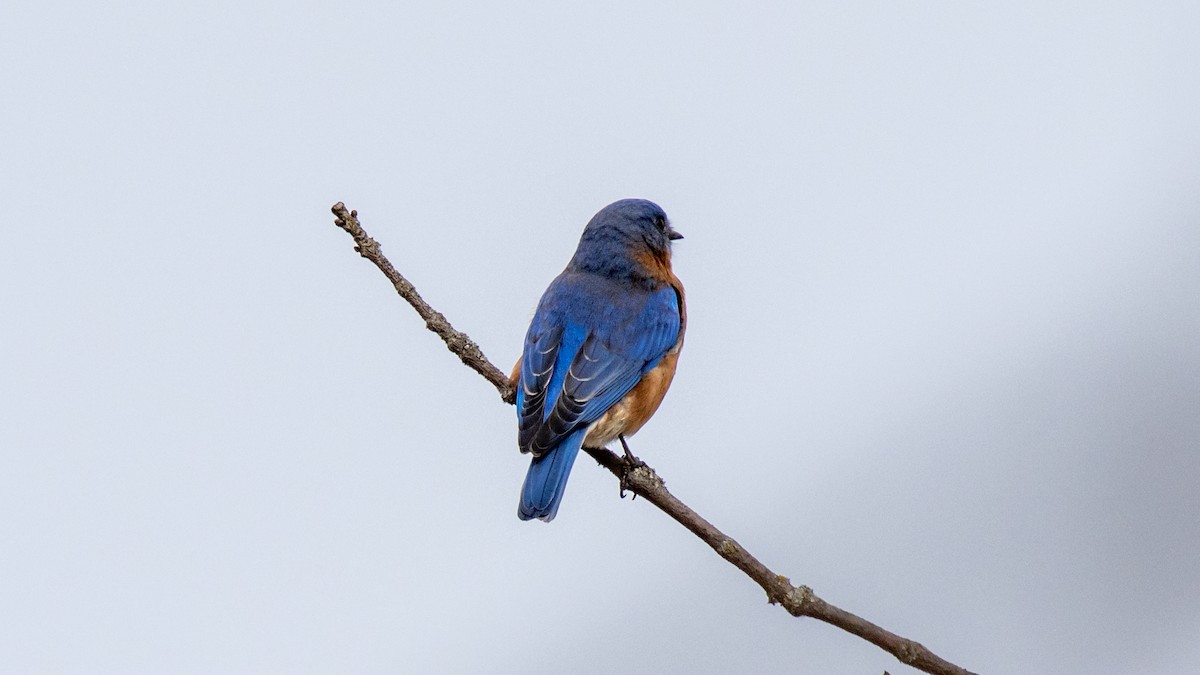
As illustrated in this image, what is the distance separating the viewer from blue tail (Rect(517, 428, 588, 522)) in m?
5.50

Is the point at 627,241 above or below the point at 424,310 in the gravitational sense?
above

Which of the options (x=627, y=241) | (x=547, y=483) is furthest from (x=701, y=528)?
(x=627, y=241)

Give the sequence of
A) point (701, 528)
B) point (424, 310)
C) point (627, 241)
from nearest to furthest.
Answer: point (701, 528) < point (424, 310) < point (627, 241)

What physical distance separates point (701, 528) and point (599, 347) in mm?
2551

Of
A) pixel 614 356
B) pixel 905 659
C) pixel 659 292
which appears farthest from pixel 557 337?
pixel 905 659

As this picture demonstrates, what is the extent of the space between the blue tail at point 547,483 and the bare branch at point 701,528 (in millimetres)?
285

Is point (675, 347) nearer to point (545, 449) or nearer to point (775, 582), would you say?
point (545, 449)

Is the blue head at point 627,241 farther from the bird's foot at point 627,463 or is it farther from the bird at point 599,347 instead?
the bird's foot at point 627,463

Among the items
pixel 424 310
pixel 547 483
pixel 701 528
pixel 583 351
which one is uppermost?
pixel 583 351

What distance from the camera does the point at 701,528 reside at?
386cm

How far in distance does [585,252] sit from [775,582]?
→ 150 inches

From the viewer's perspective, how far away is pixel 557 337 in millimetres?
6363

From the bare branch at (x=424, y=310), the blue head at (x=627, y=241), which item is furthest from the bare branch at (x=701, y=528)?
the blue head at (x=627, y=241)

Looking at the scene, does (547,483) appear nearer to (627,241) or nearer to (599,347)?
(599,347)
